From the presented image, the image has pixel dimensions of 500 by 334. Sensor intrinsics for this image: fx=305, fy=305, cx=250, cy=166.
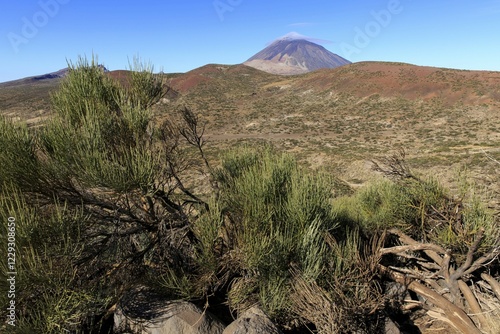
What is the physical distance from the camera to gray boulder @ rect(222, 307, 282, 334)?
4160mm

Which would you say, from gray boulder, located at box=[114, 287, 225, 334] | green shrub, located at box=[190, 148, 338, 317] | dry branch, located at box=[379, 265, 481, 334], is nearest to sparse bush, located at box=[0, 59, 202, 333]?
gray boulder, located at box=[114, 287, 225, 334]

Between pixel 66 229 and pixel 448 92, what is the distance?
164 feet

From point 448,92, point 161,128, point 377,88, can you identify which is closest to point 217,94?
point 377,88

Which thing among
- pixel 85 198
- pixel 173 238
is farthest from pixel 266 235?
pixel 85 198

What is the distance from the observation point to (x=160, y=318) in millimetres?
4492

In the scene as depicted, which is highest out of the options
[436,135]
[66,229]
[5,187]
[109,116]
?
[109,116]

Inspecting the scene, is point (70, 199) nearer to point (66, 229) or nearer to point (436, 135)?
point (66, 229)

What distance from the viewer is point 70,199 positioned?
4.68 m

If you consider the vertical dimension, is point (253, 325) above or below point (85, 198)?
below
